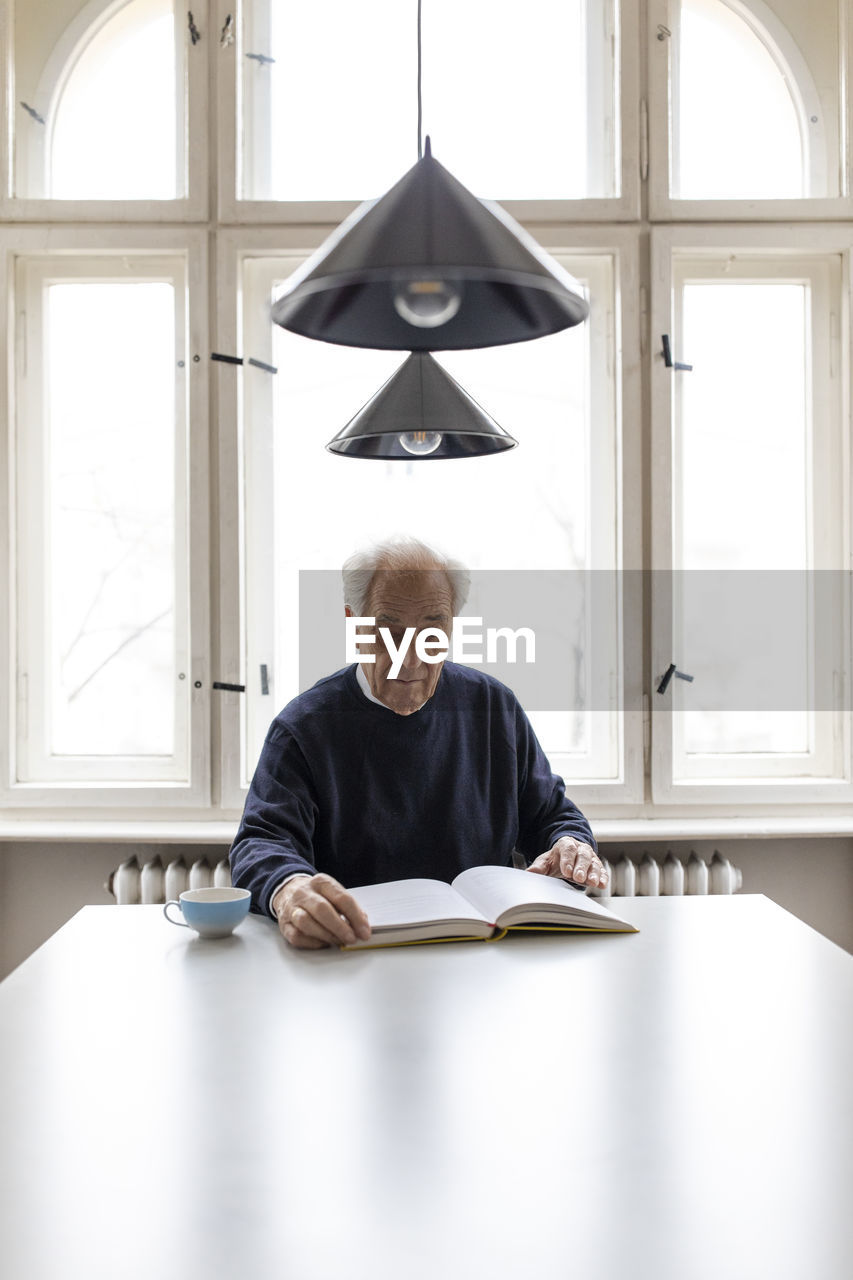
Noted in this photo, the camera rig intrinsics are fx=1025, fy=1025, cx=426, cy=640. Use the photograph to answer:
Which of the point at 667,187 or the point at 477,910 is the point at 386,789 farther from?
the point at 667,187

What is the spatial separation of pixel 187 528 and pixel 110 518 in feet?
0.84

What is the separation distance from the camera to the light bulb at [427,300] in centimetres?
129

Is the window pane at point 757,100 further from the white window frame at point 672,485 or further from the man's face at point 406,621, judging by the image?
the man's face at point 406,621

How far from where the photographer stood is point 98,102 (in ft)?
10.1

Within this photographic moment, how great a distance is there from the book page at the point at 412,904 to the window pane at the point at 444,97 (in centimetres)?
215

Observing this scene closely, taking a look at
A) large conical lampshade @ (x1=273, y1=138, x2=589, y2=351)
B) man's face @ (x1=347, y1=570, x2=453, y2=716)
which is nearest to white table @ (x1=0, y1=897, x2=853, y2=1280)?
man's face @ (x1=347, y1=570, x2=453, y2=716)

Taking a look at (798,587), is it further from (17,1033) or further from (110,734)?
(17,1033)

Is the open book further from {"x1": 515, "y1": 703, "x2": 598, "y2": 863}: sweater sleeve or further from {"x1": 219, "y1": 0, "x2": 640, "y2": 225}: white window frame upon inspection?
{"x1": 219, "y1": 0, "x2": 640, "y2": 225}: white window frame

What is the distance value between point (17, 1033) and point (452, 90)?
287 centimetres

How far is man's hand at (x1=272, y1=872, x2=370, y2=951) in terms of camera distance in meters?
1.53

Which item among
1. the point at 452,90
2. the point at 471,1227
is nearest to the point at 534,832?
the point at 471,1227

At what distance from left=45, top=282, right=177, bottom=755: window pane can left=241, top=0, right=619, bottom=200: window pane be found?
60 centimetres

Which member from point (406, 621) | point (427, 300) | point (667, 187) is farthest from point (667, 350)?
point (427, 300)

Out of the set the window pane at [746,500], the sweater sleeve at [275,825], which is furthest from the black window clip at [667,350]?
the sweater sleeve at [275,825]
